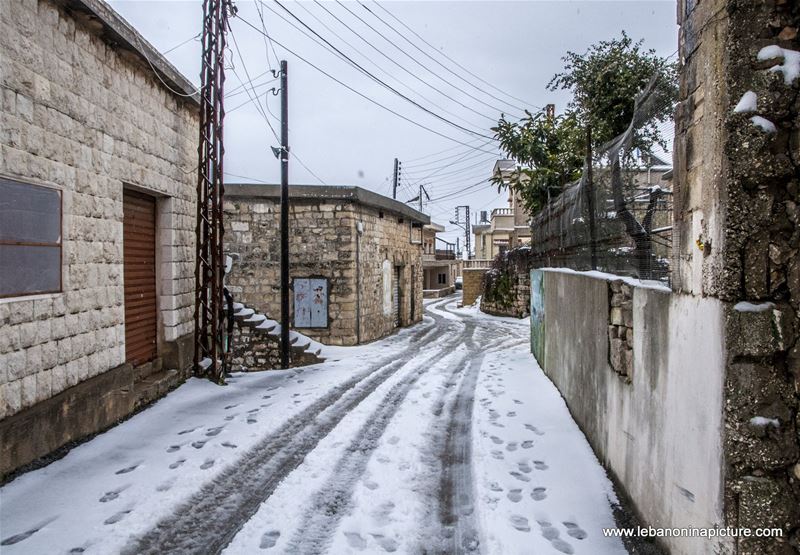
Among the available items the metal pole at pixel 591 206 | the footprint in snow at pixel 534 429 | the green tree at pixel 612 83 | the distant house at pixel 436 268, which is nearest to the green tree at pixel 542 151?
A: the green tree at pixel 612 83

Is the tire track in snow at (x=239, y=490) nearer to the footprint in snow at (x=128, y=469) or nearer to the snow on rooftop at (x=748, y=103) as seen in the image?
the footprint in snow at (x=128, y=469)

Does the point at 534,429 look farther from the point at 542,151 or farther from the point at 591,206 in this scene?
the point at 542,151

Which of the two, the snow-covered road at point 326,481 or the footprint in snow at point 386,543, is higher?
the snow-covered road at point 326,481

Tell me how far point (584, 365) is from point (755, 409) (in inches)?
116

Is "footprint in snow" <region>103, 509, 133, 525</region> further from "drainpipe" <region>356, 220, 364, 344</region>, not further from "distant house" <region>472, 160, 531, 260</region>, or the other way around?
"distant house" <region>472, 160, 531, 260</region>

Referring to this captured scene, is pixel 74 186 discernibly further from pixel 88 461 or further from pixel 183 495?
pixel 183 495

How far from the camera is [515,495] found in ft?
12.2

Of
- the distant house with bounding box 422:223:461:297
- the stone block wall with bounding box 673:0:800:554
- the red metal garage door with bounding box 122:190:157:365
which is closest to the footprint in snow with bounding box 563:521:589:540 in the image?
the stone block wall with bounding box 673:0:800:554

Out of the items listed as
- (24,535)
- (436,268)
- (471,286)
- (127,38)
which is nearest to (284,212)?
(127,38)

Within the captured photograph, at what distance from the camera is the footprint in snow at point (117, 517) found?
133 inches

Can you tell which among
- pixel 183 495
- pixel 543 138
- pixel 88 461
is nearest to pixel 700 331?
pixel 183 495

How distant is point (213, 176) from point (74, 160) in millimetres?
2778

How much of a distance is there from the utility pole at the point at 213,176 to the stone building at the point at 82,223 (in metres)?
0.35

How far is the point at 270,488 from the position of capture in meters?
3.90
